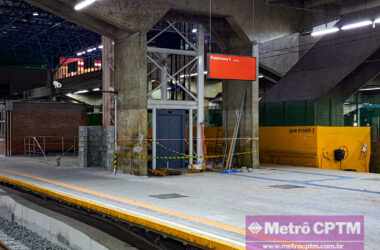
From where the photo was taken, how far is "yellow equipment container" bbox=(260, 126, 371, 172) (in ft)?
65.9

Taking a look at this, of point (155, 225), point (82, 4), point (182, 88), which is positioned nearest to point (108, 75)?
point (182, 88)

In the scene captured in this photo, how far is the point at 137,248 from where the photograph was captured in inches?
328

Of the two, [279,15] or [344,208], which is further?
[279,15]

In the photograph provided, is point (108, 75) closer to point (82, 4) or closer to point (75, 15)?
point (75, 15)

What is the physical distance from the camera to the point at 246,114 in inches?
758

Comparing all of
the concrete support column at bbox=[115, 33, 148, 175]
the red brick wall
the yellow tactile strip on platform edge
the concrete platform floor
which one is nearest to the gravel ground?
the yellow tactile strip on platform edge

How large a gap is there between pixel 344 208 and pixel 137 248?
4088 mm

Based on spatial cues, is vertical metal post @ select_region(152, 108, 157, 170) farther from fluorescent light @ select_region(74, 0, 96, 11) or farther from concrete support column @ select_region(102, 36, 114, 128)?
fluorescent light @ select_region(74, 0, 96, 11)

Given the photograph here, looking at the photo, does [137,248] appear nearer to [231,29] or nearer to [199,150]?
[199,150]

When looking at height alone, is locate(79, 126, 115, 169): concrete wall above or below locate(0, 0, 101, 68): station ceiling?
below

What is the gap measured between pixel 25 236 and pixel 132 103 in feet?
23.9

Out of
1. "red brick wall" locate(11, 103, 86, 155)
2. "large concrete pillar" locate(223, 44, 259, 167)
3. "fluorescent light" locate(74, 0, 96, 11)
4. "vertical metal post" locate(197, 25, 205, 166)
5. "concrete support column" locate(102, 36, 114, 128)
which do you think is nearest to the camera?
"fluorescent light" locate(74, 0, 96, 11)

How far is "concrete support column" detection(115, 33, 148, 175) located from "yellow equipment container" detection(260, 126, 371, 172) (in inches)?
293

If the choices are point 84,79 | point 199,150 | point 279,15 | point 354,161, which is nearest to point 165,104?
point 199,150
